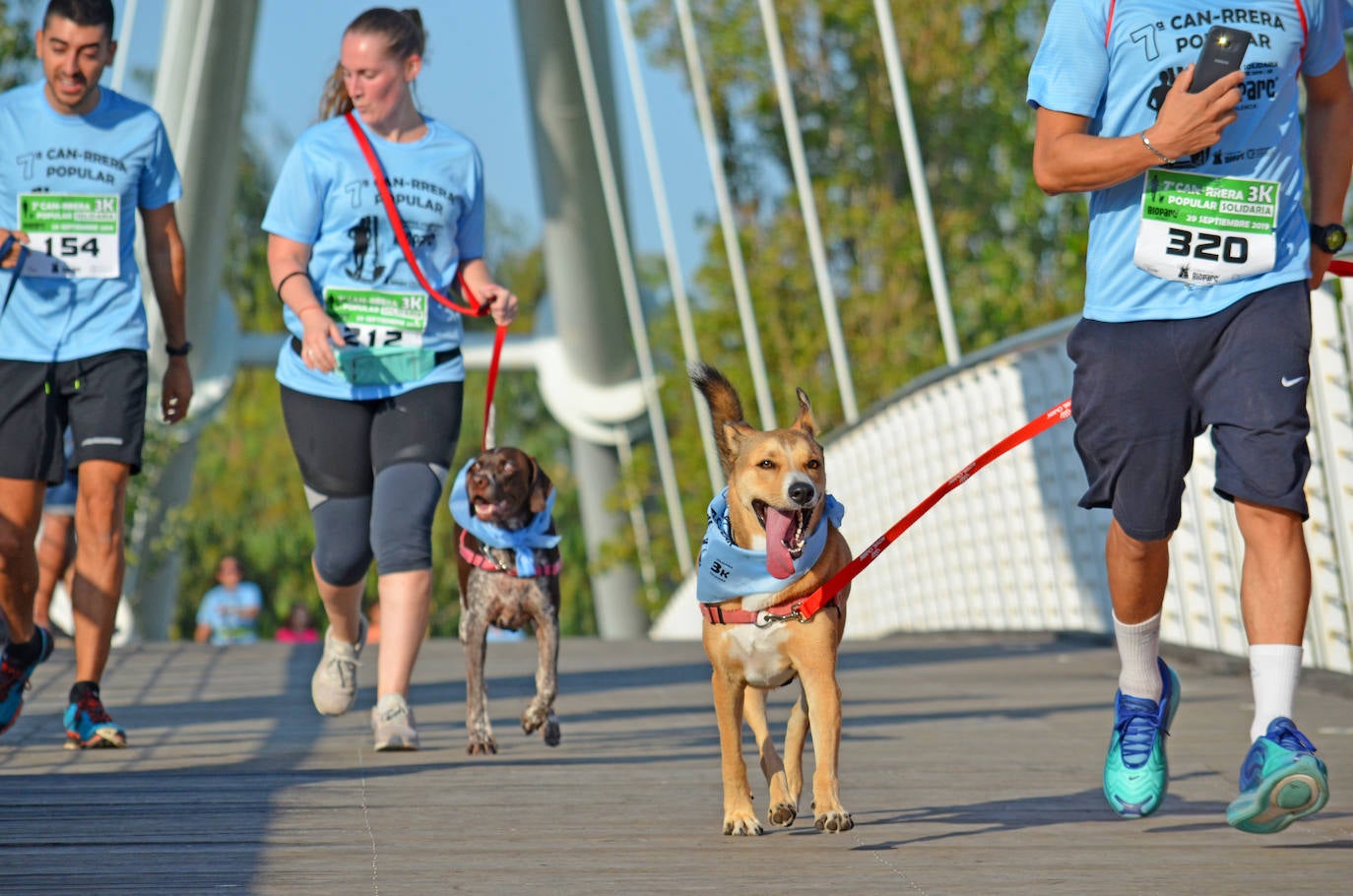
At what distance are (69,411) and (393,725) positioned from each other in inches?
50.7

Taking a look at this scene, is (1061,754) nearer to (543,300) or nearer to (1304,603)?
(1304,603)

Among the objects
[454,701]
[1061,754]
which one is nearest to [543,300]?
[454,701]

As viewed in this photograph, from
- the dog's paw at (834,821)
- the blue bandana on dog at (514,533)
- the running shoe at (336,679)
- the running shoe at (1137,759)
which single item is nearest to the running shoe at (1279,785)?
the running shoe at (1137,759)

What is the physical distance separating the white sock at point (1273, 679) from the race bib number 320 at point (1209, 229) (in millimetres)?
733

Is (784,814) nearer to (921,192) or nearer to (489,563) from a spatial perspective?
(489,563)

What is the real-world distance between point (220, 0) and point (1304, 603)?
17776 millimetres

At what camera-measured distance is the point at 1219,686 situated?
8.59 meters

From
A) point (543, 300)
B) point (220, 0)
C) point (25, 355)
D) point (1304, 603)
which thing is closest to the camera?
point (1304, 603)

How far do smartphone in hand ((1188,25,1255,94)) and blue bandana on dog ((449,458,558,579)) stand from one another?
282cm

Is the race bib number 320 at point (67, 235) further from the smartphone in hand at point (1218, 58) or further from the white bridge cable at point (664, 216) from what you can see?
the white bridge cable at point (664, 216)

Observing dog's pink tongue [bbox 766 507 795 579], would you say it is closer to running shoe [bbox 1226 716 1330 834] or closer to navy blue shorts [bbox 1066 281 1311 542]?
navy blue shorts [bbox 1066 281 1311 542]

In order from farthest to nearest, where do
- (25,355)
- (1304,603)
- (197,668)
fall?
1. (197,668)
2. (25,355)
3. (1304,603)

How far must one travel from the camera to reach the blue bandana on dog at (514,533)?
6.53 metres

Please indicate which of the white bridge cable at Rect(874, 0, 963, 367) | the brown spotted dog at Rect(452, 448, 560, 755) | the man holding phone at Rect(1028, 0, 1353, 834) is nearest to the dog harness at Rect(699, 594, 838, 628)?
the man holding phone at Rect(1028, 0, 1353, 834)
